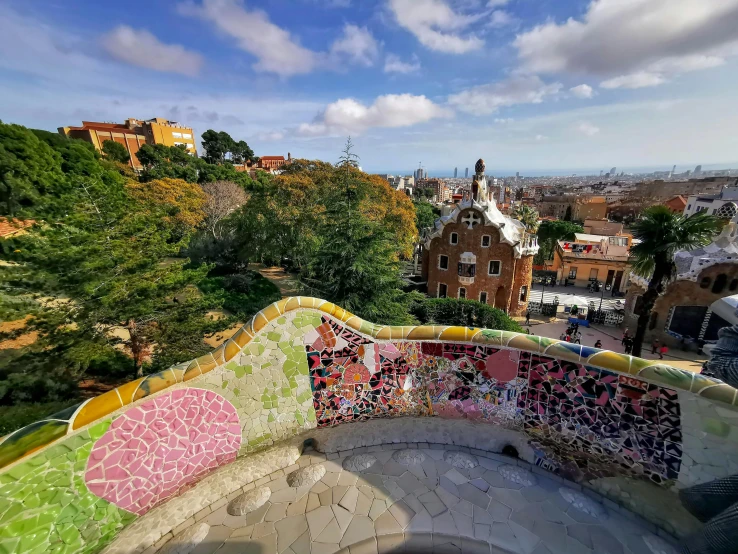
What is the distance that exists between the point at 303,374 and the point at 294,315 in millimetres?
888

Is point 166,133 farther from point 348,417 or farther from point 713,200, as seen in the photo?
point 713,200

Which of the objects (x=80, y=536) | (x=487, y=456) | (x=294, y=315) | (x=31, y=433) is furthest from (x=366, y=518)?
(x=31, y=433)

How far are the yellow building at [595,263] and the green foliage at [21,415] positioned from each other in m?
36.1

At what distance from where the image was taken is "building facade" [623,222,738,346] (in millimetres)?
17141

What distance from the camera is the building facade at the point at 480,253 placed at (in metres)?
20.5

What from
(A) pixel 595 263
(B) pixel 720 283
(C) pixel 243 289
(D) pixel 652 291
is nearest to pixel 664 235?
(D) pixel 652 291

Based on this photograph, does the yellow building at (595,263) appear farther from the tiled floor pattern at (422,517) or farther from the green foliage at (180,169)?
the green foliage at (180,169)

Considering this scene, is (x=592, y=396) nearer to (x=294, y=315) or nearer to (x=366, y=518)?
(x=366, y=518)

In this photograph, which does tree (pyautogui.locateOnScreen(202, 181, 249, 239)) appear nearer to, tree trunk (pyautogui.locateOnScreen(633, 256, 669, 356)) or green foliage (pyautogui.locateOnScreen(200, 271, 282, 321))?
green foliage (pyautogui.locateOnScreen(200, 271, 282, 321))

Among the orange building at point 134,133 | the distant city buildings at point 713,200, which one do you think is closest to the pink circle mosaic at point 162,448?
the distant city buildings at point 713,200

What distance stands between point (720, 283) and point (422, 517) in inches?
875

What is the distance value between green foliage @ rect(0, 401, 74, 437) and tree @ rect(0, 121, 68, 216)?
59.9ft

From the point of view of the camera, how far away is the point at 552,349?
14.4ft

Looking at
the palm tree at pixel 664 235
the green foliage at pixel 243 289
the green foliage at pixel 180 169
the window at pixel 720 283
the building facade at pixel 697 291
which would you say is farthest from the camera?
the green foliage at pixel 180 169
